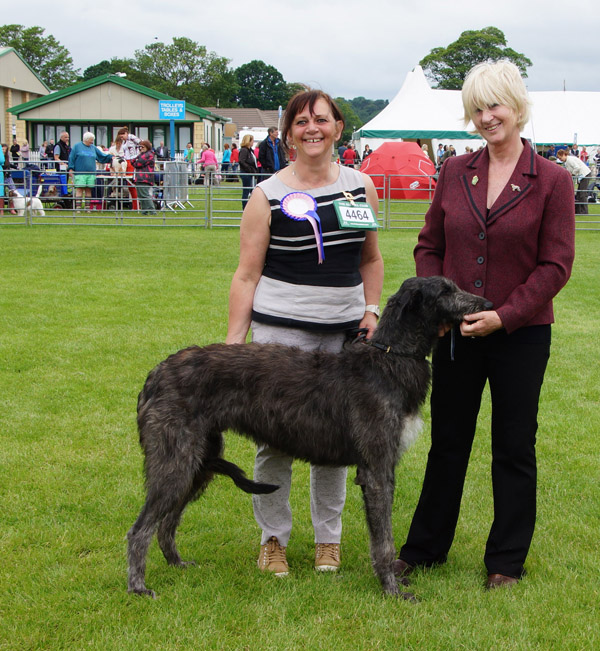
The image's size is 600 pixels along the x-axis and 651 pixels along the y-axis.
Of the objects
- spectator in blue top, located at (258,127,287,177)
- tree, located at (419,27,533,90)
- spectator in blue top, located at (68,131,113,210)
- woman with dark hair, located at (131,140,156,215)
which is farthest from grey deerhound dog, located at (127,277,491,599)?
tree, located at (419,27,533,90)

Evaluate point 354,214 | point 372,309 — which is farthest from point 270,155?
point 354,214

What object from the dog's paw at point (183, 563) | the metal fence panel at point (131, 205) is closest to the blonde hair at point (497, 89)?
the dog's paw at point (183, 563)

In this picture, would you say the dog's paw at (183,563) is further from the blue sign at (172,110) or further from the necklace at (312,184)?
the blue sign at (172,110)

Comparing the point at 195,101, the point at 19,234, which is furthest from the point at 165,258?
the point at 195,101

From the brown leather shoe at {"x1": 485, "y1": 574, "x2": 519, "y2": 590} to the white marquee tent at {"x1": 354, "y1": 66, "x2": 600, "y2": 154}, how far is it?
24568 mm

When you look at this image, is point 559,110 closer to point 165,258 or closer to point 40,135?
point 40,135

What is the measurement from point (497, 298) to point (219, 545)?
2078mm

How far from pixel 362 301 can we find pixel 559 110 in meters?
40.1

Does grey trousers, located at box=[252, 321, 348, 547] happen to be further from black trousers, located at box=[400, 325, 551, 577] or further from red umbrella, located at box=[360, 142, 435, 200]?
red umbrella, located at box=[360, 142, 435, 200]

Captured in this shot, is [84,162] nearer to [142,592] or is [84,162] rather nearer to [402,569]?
[142,592]

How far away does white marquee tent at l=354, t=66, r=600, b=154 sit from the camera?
3206 cm

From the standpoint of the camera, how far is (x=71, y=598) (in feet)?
11.5

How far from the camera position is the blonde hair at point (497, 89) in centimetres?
329

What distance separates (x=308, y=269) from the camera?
3.73m
